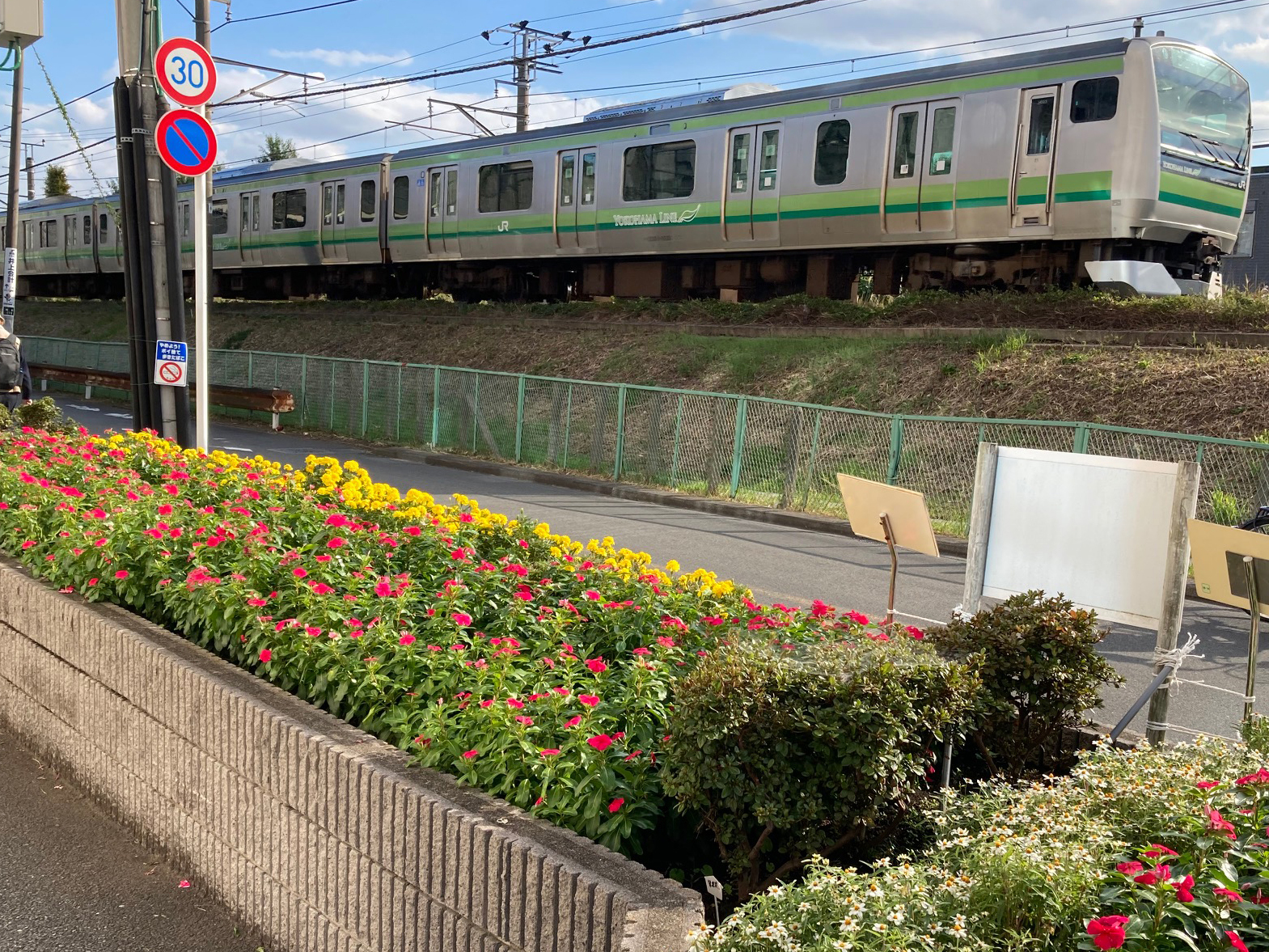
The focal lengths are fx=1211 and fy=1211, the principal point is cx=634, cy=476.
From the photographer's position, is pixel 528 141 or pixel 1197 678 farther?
pixel 528 141

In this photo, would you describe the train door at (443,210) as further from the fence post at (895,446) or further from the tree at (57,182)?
the tree at (57,182)

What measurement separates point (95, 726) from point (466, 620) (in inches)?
62.2

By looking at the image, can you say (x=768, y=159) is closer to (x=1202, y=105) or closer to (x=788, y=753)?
(x=1202, y=105)

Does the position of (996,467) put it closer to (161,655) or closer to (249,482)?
(161,655)

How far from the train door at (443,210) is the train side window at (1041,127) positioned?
13208 mm

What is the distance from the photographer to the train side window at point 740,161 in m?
20.2

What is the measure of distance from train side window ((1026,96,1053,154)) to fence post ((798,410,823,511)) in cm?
509

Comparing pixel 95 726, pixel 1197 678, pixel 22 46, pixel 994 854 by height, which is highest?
pixel 22 46

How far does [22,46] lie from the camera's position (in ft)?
39.8

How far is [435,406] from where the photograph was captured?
21.0 m

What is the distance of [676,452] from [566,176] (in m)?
8.61

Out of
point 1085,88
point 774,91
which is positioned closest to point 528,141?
point 774,91

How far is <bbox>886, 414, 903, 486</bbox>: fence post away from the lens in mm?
14508

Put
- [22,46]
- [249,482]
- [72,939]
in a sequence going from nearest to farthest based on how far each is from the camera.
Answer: [72,939] → [249,482] → [22,46]
